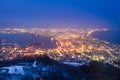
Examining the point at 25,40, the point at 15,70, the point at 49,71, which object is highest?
the point at 15,70

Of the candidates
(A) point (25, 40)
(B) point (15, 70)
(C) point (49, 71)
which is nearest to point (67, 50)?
(A) point (25, 40)

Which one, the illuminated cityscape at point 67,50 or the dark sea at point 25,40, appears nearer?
the illuminated cityscape at point 67,50

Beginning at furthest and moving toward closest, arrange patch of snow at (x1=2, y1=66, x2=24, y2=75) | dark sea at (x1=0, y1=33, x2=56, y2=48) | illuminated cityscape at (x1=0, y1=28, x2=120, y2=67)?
1. dark sea at (x1=0, y1=33, x2=56, y2=48)
2. illuminated cityscape at (x1=0, y1=28, x2=120, y2=67)
3. patch of snow at (x1=2, y1=66, x2=24, y2=75)

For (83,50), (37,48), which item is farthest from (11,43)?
(83,50)

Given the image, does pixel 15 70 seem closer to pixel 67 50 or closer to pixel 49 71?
pixel 49 71

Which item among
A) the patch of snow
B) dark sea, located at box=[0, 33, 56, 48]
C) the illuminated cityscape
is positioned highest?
the patch of snow

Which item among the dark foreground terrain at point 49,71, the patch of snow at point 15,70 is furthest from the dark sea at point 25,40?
the patch of snow at point 15,70

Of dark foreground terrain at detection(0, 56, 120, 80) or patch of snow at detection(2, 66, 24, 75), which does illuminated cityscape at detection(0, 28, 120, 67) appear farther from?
patch of snow at detection(2, 66, 24, 75)

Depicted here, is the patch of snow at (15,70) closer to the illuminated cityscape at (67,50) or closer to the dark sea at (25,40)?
the illuminated cityscape at (67,50)

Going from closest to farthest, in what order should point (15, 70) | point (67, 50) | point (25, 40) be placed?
point (15, 70) < point (67, 50) < point (25, 40)

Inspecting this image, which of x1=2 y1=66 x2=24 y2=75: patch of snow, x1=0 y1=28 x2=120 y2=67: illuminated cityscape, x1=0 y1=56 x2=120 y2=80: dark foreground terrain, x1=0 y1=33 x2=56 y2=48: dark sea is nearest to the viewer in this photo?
x1=0 y1=56 x2=120 y2=80: dark foreground terrain

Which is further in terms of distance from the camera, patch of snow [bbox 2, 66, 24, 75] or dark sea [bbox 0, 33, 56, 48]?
dark sea [bbox 0, 33, 56, 48]

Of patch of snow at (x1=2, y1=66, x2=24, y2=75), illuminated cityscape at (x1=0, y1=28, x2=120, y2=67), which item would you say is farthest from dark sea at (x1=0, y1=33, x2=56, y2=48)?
patch of snow at (x1=2, y1=66, x2=24, y2=75)
